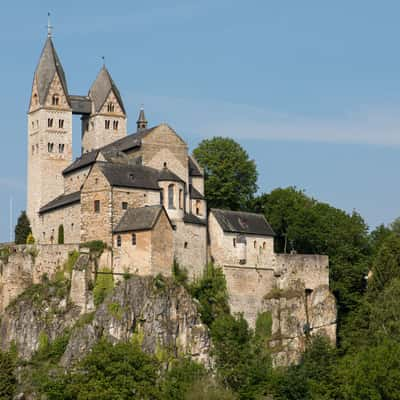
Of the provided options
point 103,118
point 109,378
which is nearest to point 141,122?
point 103,118

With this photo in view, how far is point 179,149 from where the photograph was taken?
100875mm

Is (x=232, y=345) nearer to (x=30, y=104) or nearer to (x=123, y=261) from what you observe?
(x=123, y=261)

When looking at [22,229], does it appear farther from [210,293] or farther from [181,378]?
[181,378]

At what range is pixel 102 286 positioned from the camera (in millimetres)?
94125

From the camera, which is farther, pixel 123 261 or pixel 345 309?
pixel 345 309

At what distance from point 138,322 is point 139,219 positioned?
6107 millimetres

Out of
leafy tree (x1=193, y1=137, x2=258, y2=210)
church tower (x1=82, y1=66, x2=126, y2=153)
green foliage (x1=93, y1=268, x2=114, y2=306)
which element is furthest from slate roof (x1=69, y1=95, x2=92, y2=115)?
green foliage (x1=93, y1=268, x2=114, y2=306)

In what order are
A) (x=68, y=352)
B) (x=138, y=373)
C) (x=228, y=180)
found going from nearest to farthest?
(x=138, y=373), (x=68, y=352), (x=228, y=180)

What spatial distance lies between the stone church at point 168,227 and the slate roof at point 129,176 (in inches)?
2.4

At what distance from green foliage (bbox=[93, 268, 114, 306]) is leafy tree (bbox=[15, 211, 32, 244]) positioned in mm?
12977

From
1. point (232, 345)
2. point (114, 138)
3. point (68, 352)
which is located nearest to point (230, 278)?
point (232, 345)

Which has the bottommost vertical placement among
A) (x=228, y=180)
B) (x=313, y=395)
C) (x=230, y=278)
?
(x=313, y=395)

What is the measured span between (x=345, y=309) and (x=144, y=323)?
17.3 metres

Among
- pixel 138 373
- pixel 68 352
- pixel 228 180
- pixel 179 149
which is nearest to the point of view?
pixel 138 373
